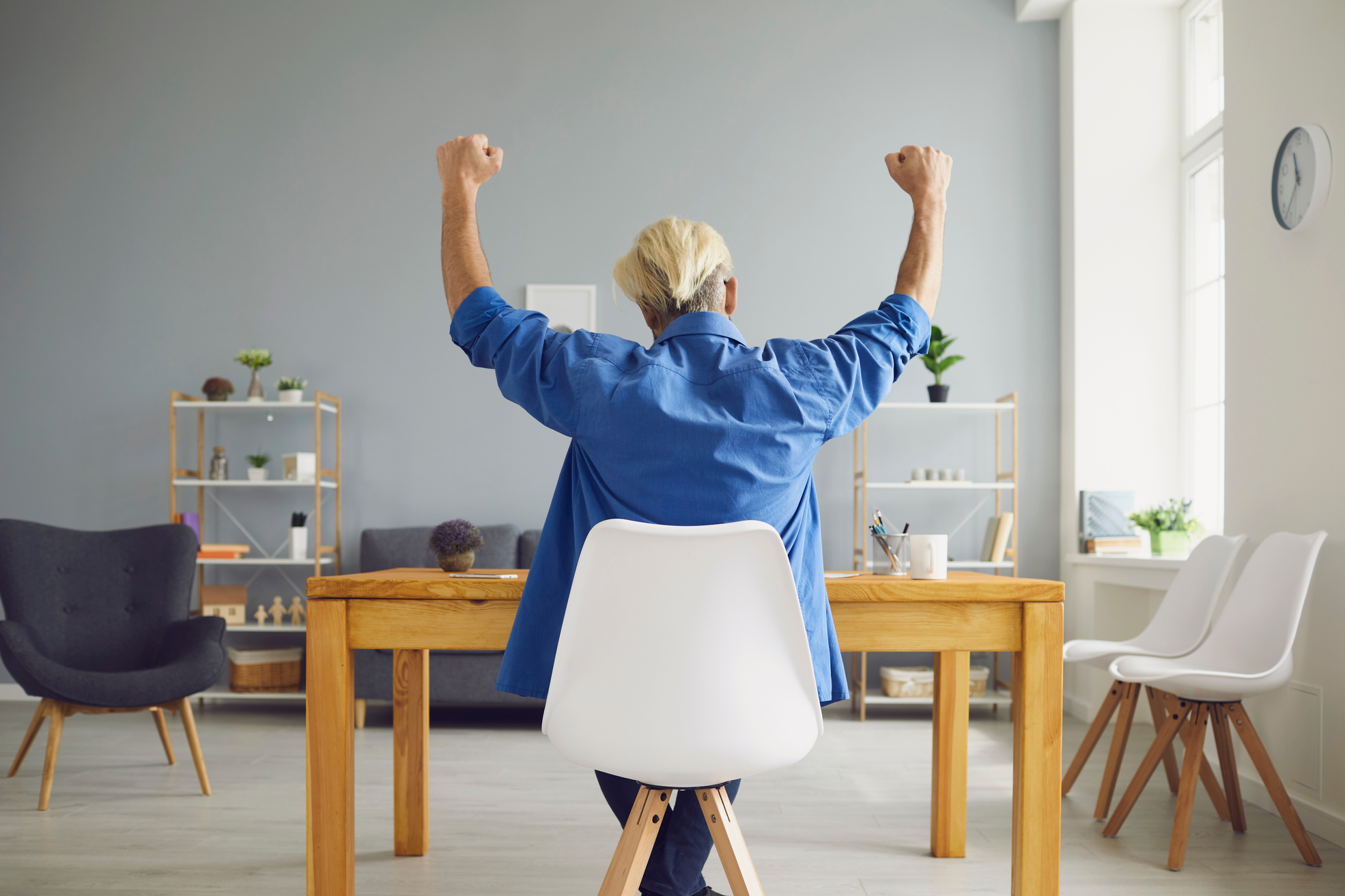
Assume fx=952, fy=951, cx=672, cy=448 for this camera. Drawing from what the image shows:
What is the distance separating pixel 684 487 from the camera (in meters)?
1.28

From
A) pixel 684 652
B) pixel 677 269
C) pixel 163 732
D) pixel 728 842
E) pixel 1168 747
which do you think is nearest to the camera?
pixel 684 652

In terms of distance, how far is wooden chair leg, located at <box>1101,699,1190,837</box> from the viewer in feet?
8.38

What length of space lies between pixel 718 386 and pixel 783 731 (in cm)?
46

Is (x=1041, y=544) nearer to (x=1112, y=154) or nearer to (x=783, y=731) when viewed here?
(x=1112, y=154)

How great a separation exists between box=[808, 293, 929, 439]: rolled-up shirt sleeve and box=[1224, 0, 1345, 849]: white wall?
1839 mm

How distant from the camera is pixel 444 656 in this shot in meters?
3.94

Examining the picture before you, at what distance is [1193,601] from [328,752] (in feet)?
8.48

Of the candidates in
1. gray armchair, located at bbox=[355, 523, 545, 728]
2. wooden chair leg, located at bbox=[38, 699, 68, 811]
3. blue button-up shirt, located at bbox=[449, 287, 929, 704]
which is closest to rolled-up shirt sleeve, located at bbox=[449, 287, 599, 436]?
blue button-up shirt, located at bbox=[449, 287, 929, 704]

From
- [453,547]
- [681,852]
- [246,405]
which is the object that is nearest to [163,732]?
[246,405]

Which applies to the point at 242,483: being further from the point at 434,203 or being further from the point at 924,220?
the point at 924,220

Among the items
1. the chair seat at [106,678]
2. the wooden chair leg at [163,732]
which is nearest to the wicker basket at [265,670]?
the wooden chair leg at [163,732]

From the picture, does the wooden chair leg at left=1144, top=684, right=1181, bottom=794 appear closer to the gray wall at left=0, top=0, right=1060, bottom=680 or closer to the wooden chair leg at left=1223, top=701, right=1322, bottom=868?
Result: the wooden chair leg at left=1223, top=701, right=1322, bottom=868

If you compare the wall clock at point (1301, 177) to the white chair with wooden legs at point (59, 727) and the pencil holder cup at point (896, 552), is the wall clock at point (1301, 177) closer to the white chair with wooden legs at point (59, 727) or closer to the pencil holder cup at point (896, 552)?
the pencil holder cup at point (896, 552)

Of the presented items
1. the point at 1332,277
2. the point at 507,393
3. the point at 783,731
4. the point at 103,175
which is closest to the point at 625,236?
the point at 103,175
